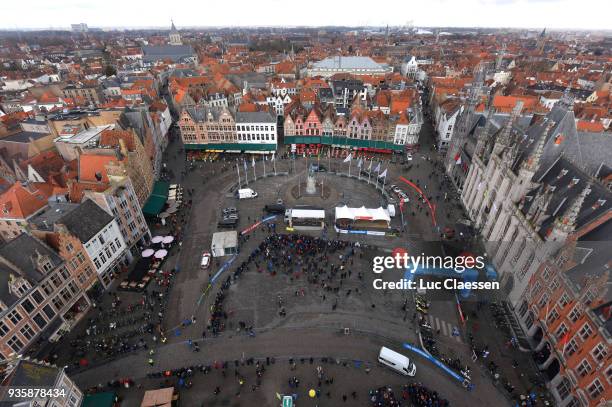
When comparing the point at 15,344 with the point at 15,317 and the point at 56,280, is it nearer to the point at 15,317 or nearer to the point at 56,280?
the point at 15,317

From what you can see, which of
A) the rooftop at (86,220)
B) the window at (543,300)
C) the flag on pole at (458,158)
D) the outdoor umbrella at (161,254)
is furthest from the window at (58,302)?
the flag on pole at (458,158)

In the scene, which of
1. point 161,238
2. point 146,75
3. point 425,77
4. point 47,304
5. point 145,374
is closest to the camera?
point 145,374

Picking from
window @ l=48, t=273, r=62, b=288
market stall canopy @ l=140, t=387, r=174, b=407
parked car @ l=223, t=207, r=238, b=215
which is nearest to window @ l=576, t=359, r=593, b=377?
market stall canopy @ l=140, t=387, r=174, b=407

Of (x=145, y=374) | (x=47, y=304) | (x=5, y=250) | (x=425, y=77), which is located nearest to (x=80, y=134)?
(x=5, y=250)

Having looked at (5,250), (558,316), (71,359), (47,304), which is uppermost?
(5,250)

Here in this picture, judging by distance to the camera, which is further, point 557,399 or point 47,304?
point 47,304

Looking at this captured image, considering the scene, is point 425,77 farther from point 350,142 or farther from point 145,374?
point 145,374

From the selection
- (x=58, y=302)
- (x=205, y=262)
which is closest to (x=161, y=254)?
(x=205, y=262)
